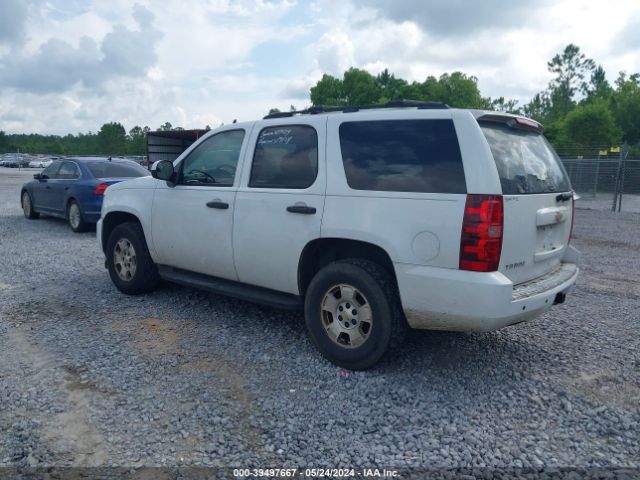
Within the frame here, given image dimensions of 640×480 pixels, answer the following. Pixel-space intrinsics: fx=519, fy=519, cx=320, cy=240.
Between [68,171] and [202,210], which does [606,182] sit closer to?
[68,171]

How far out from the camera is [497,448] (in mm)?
3020

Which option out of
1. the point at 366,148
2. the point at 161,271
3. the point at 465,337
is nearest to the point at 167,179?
the point at 161,271

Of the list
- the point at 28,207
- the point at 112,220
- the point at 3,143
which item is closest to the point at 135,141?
the point at 3,143

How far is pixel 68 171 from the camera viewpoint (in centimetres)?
1141

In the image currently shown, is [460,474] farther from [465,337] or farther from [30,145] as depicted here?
[30,145]

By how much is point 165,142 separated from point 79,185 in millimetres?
9211

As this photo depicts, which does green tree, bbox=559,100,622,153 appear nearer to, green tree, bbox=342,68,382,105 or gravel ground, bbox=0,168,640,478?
green tree, bbox=342,68,382,105

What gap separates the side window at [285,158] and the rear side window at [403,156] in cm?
33

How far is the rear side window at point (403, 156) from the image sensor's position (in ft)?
11.6

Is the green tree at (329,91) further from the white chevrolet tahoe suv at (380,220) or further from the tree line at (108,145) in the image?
the white chevrolet tahoe suv at (380,220)

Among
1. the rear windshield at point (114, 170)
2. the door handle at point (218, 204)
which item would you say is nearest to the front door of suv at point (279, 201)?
the door handle at point (218, 204)

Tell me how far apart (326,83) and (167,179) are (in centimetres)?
6403

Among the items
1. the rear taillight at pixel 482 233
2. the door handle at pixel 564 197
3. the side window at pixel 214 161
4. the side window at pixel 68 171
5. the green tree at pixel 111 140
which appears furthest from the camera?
the green tree at pixel 111 140

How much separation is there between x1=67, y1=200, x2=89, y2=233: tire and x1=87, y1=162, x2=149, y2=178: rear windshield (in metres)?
0.78
